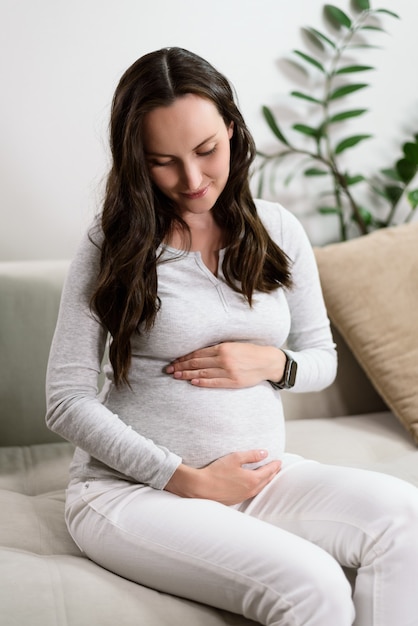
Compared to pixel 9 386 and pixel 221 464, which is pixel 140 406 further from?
pixel 9 386

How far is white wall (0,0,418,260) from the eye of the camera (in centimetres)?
217

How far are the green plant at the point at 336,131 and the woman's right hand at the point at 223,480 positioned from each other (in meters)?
1.20

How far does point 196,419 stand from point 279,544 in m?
0.30

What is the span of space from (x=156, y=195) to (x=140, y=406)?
15.3 inches

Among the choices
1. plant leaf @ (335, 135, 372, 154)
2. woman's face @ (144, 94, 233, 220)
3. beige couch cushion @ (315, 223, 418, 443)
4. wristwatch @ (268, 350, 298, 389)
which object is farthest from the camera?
plant leaf @ (335, 135, 372, 154)

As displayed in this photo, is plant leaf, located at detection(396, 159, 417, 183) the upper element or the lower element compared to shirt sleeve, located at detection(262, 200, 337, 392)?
upper

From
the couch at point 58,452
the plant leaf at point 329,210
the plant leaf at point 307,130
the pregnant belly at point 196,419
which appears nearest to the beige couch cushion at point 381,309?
the couch at point 58,452

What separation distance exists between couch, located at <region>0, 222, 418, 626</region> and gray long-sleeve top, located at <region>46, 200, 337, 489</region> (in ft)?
0.56

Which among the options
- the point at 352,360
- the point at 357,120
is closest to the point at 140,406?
the point at 352,360

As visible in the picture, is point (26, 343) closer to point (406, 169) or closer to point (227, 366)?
point (227, 366)

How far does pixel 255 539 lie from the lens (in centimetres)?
126

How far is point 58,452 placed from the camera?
2016 mm

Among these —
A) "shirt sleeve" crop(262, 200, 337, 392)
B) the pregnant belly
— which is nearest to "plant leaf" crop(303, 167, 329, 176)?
A: "shirt sleeve" crop(262, 200, 337, 392)

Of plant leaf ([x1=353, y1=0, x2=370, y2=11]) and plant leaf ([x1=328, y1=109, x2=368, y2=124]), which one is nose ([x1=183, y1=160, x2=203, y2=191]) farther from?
plant leaf ([x1=353, y1=0, x2=370, y2=11])
